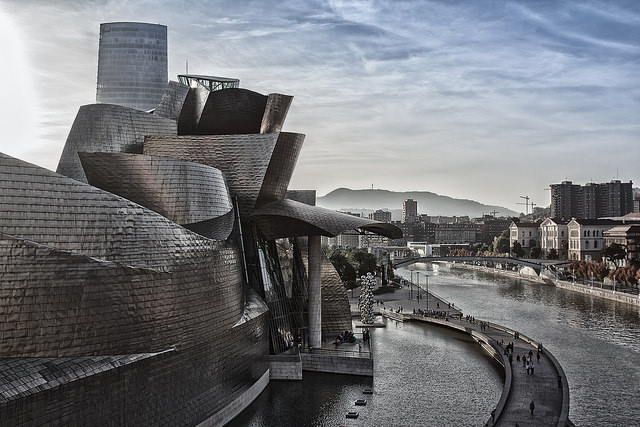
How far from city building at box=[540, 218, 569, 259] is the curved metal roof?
10976 cm

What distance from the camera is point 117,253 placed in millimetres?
22531

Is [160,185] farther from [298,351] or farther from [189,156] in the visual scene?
[298,351]

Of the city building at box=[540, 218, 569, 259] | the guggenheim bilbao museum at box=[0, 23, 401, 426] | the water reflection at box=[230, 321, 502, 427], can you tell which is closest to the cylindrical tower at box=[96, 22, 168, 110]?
the city building at box=[540, 218, 569, 259]

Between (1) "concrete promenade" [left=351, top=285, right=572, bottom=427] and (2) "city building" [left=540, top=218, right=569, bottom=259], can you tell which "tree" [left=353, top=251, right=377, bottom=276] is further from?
(2) "city building" [left=540, top=218, right=569, bottom=259]

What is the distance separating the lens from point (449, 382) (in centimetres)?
3569

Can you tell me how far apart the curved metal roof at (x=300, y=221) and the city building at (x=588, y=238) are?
10144cm

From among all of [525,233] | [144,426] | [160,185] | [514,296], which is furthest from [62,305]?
[525,233]

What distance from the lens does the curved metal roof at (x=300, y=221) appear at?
3706 cm

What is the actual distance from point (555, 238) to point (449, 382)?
117055 millimetres

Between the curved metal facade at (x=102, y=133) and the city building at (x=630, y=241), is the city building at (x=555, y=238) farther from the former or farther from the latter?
the curved metal facade at (x=102, y=133)

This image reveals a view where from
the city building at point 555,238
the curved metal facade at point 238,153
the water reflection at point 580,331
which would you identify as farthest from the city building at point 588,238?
the curved metal facade at point 238,153

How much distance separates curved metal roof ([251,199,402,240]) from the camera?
122ft

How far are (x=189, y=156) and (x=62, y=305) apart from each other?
18.7 meters

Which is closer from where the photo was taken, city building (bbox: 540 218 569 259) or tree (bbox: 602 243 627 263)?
tree (bbox: 602 243 627 263)
